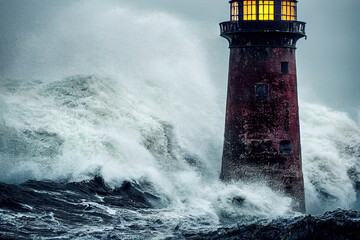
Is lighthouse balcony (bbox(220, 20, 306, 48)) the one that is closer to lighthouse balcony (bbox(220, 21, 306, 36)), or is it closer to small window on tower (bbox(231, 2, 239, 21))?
lighthouse balcony (bbox(220, 21, 306, 36))

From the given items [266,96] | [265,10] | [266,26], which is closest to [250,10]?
[265,10]

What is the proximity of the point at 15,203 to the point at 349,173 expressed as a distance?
1067 centimetres

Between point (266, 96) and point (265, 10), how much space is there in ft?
5.86

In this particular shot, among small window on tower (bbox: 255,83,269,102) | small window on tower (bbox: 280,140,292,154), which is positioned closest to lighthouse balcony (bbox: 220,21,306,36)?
small window on tower (bbox: 255,83,269,102)

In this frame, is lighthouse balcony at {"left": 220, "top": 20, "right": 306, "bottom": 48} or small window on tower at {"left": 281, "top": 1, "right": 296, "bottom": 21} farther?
small window on tower at {"left": 281, "top": 1, "right": 296, "bottom": 21}

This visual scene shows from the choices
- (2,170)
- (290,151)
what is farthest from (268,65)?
(2,170)

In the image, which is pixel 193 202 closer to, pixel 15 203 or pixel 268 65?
pixel 268 65

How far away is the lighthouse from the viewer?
16750 mm

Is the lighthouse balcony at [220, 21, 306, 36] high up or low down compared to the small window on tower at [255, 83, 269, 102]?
up

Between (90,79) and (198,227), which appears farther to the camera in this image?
(90,79)

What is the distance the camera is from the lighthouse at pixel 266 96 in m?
16.8

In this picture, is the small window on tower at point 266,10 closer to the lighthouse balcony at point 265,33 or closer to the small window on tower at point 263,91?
the lighthouse balcony at point 265,33

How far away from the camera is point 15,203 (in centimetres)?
1289

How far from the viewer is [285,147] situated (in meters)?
16.9
